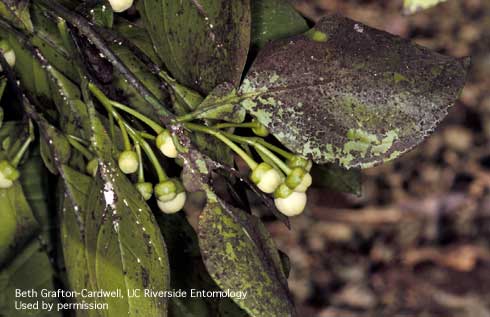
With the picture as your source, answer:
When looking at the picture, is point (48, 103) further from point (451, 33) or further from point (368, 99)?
point (451, 33)

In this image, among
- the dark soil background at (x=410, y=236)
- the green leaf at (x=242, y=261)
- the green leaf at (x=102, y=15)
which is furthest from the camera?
the dark soil background at (x=410, y=236)

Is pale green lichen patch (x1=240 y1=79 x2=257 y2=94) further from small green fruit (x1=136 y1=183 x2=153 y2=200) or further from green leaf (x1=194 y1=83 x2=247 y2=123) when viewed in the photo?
small green fruit (x1=136 y1=183 x2=153 y2=200)

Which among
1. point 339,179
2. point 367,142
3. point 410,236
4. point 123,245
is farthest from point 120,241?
point 410,236

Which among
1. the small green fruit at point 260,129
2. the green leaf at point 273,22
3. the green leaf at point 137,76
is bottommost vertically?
the small green fruit at point 260,129

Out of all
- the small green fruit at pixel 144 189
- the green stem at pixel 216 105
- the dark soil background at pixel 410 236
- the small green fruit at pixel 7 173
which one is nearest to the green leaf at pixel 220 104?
the green stem at pixel 216 105

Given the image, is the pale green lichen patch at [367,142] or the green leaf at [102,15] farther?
the green leaf at [102,15]

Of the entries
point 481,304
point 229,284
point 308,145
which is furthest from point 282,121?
point 481,304

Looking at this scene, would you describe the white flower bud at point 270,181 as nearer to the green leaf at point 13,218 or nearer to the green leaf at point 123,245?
the green leaf at point 123,245
